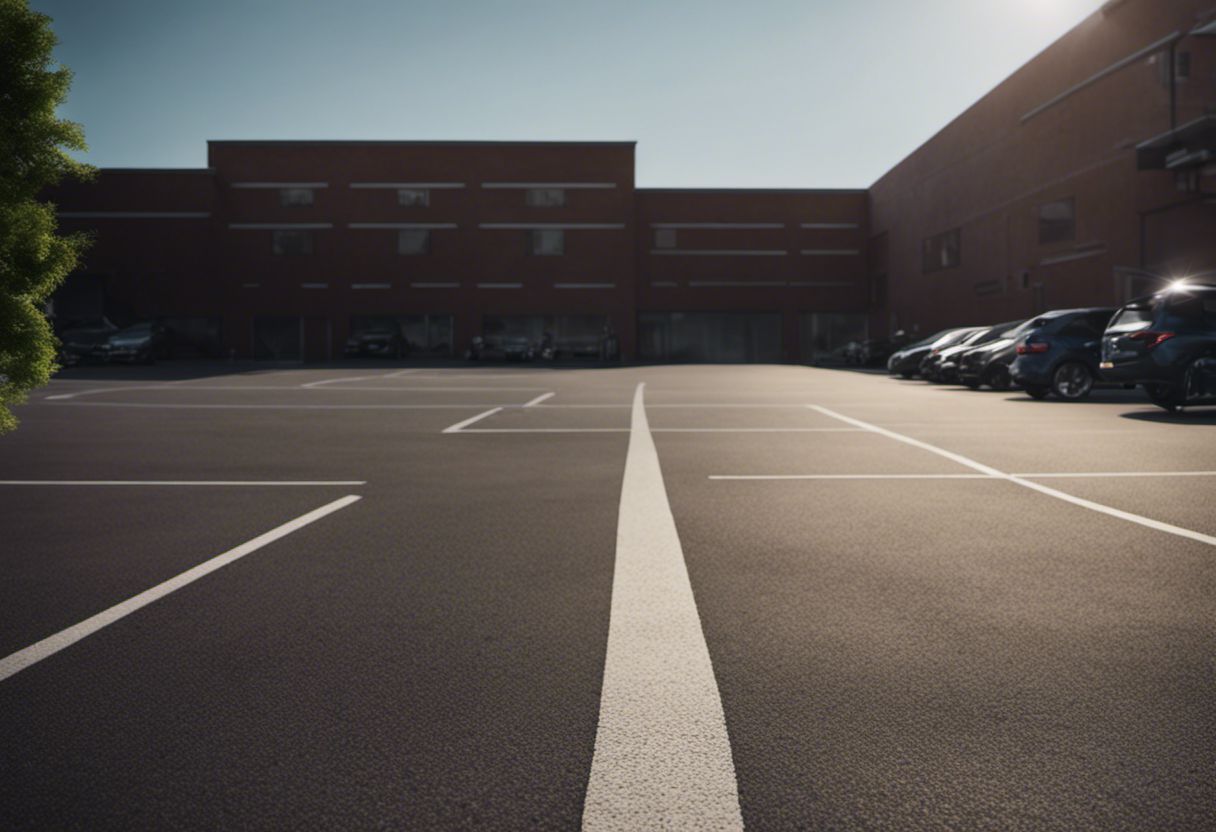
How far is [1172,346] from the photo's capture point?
14.7 m

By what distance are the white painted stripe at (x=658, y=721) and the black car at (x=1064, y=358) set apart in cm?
1584

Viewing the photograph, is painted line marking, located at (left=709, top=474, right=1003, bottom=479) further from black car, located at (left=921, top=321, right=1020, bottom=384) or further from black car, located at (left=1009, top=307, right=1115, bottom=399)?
black car, located at (left=921, top=321, right=1020, bottom=384)

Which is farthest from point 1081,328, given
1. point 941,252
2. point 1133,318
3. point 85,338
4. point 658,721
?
point 85,338

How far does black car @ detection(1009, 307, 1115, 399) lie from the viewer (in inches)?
747

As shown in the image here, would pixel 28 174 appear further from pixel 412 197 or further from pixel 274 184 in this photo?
pixel 274 184

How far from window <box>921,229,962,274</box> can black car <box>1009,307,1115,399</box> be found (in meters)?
25.9

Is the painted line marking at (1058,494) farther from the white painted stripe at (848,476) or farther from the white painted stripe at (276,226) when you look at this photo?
the white painted stripe at (276,226)

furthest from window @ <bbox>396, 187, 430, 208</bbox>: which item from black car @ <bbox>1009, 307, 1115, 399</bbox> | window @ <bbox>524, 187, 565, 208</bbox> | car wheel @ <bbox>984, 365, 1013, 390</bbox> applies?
black car @ <bbox>1009, 307, 1115, 399</bbox>

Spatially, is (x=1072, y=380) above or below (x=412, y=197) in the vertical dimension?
below

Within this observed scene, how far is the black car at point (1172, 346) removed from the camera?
1454 cm

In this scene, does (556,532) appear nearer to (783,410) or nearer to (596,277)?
(783,410)

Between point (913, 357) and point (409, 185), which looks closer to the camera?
point (913, 357)

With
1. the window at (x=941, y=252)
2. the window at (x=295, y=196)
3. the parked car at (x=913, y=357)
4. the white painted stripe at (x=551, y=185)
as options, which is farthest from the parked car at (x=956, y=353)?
the window at (x=295, y=196)

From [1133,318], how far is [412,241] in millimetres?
44453
